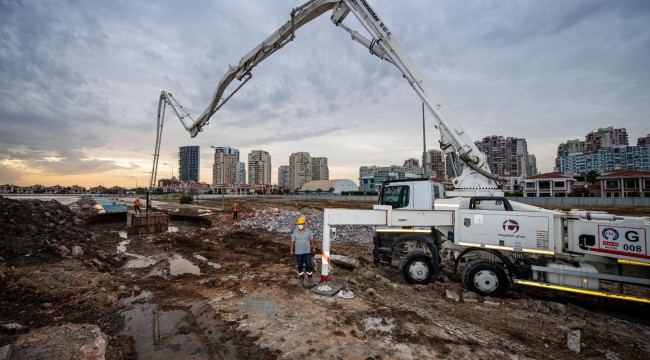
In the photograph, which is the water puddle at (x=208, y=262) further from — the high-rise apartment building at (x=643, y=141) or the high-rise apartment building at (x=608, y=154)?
the high-rise apartment building at (x=643, y=141)

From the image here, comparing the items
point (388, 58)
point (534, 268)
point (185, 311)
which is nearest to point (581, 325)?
point (534, 268)

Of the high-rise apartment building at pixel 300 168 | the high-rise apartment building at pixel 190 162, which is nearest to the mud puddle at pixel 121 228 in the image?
the high-rise apartment building at pixel 300 168

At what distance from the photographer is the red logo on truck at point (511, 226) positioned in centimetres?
665

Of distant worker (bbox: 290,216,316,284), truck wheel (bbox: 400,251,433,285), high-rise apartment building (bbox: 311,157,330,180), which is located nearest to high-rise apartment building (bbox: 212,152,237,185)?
high-rise apartment building (bbox: 311,157,330,180)

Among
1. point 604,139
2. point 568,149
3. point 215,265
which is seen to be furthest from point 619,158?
point 215,265

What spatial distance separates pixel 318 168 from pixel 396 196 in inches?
6118

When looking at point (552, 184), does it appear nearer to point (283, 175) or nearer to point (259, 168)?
point (259, 168)

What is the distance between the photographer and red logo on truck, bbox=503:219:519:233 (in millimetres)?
6648

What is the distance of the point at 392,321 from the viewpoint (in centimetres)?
537

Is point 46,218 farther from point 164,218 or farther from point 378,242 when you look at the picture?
point 378,242

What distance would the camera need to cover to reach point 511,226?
670 cm

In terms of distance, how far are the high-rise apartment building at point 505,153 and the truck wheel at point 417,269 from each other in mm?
119346

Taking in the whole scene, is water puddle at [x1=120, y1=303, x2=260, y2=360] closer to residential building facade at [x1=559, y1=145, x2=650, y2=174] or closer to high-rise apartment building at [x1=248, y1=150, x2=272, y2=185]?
residential building facade at [x1=559, y1=145, x2=650, y2=174]

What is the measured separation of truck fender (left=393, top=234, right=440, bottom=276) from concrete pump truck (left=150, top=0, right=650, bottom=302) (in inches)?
1.0
